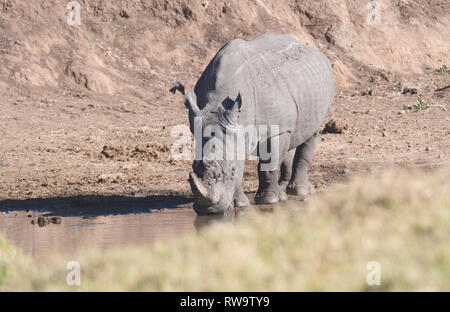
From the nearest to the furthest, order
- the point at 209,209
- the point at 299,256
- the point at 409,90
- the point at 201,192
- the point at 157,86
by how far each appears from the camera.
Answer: the point at 299,256, the point at 201,192, the point at 209,209, the point at 157,86, the point at 409,90

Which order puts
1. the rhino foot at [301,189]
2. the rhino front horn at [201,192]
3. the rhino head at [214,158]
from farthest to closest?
the rhino foot at [301,189] < the rhino head at [214,158] < the rhino front horn at [201,192]

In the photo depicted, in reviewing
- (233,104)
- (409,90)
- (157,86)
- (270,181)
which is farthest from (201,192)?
(409,90)

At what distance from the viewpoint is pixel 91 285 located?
14.6 ft

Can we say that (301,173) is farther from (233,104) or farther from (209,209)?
(209,209)

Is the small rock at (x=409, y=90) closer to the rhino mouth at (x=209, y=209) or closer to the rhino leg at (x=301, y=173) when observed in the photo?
the rhino leg at (x=301, y=173)

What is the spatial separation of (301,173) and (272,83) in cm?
182

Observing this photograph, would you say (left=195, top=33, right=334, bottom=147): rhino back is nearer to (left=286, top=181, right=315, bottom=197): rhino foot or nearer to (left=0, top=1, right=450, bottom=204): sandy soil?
(left=286, top=181, right=315, bottom=197): rhino foot

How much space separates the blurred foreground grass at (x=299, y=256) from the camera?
4266 mm

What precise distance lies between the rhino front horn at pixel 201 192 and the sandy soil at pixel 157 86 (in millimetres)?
2866

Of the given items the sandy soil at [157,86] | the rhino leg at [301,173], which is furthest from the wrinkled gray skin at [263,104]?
the sandy soil at [157,86]

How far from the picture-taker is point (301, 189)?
909cm

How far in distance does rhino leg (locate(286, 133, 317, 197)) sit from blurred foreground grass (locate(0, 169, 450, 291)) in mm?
2709

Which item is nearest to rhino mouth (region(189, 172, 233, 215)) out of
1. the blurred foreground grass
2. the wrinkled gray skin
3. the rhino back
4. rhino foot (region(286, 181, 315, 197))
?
the wrinkled gray skin

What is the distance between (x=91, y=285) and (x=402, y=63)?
69.4 feet
